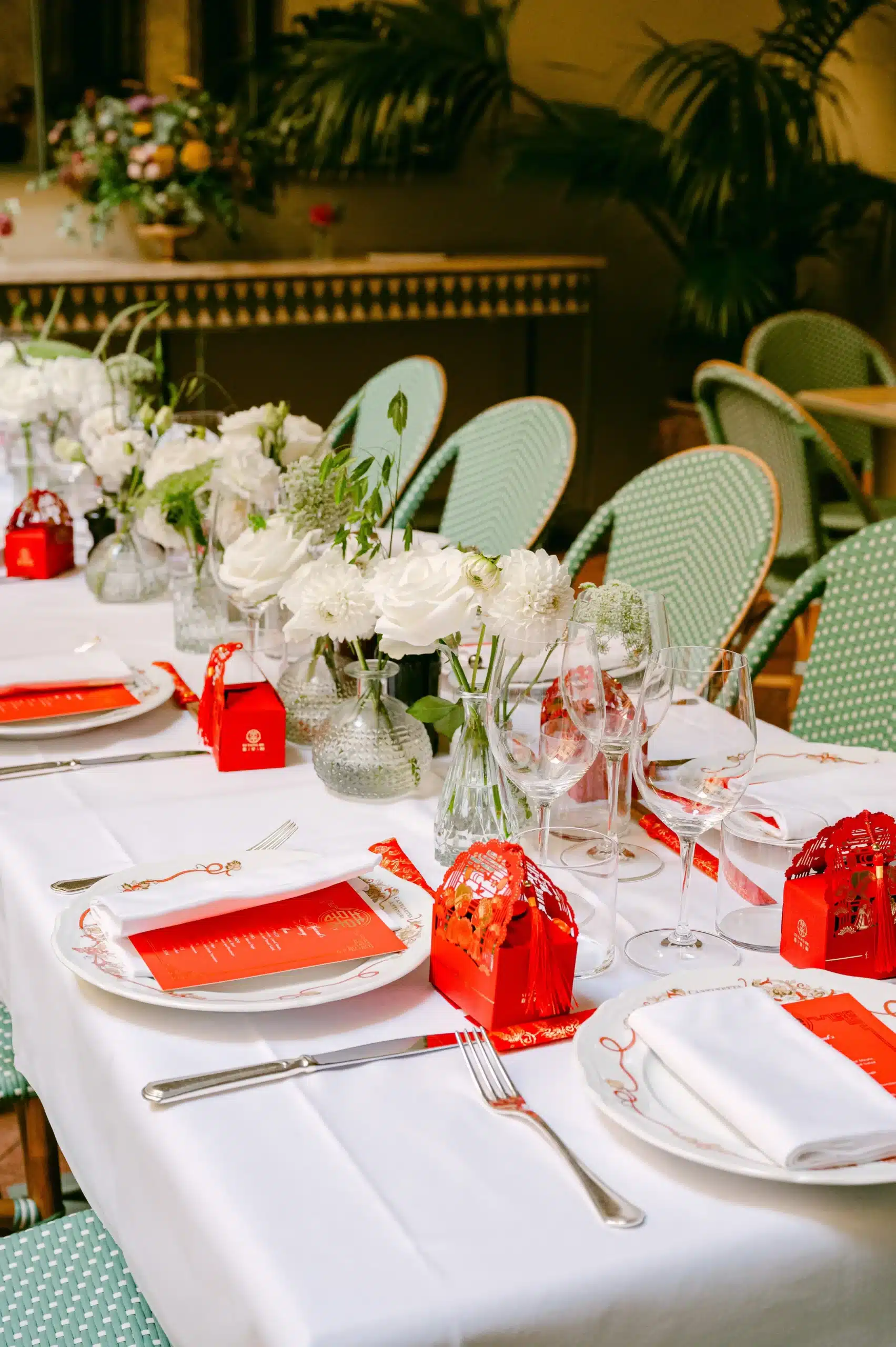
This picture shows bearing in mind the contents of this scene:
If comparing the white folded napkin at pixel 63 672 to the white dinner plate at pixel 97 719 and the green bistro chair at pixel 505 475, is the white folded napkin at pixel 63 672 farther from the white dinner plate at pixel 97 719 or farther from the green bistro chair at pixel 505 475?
the green bistro chair at pixel 505 475

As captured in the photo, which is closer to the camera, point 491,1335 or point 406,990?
point 491,1335

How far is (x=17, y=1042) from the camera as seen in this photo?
113cm

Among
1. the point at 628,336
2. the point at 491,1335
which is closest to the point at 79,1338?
the point at 491,1335

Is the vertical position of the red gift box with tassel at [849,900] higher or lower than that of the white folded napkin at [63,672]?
higher

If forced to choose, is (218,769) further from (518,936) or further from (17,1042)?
(518,936)

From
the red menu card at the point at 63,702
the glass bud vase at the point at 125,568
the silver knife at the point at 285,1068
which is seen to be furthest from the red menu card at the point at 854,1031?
the glass bud vase at the point at 125,568

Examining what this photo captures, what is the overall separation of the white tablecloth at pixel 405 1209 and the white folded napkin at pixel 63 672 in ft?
1.68

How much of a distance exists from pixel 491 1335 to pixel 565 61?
17.2ft

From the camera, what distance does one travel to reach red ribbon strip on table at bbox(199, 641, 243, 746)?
1.40 metres

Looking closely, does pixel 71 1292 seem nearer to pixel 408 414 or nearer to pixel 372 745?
pixel 372 745

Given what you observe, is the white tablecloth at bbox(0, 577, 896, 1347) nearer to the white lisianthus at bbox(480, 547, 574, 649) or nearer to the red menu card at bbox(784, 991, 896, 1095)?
the red menu card at bbox(784, 991, 896, 1095)

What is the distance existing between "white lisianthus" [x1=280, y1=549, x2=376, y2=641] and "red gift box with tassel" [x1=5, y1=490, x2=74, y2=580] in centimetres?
91

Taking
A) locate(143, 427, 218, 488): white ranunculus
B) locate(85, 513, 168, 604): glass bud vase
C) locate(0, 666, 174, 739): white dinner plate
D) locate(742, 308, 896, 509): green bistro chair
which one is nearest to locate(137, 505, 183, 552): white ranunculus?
locate(143, 427, 218, 488): white ranunculus

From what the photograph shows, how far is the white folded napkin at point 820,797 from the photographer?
118 cm
